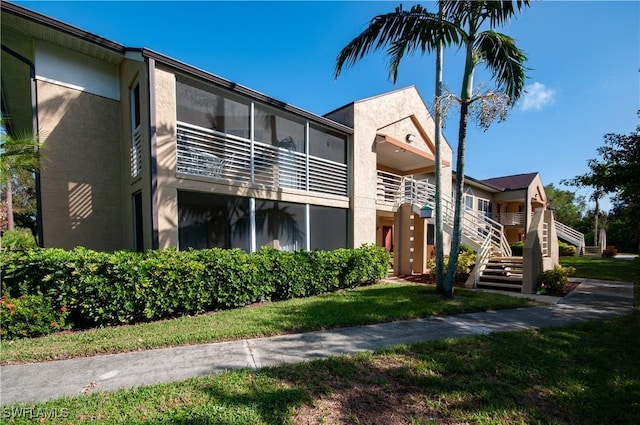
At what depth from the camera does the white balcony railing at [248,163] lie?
26.3 ft

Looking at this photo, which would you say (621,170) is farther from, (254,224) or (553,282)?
(254,224)

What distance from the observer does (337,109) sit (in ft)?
41.5

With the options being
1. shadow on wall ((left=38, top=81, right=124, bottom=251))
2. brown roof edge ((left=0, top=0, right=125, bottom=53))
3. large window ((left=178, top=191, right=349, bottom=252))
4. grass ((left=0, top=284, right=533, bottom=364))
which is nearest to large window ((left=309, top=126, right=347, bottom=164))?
large window ((left=178, top=191, right=349, bottom=252))

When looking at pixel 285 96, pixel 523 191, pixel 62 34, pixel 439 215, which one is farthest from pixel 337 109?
pixel 523 191

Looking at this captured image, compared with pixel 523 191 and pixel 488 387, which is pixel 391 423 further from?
pixel 523 191

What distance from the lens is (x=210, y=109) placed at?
8.66m

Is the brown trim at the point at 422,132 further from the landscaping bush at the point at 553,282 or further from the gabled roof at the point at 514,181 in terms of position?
the gabled roof at the point at 514,181

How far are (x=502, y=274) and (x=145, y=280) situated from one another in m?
11.4

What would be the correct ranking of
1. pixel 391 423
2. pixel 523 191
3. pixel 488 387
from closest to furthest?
pixel 391 423 → pixel 488 387 → pixel 523 191

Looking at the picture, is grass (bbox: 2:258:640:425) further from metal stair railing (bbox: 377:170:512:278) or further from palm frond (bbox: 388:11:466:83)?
palm frond (bbox: 388:11:466:83)

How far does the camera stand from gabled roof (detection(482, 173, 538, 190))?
27859mm

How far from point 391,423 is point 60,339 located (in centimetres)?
551

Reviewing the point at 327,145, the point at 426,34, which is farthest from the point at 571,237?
the point at 426,34

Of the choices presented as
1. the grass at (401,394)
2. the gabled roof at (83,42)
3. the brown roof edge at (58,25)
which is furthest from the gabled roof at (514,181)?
the brown roof edge at (58,25)
